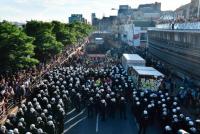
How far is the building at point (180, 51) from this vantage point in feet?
120

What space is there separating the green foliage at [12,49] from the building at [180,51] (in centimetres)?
1505

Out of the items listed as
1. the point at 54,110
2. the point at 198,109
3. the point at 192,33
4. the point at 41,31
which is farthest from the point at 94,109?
the point at 41,31

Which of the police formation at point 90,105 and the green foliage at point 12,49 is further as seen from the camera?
the green foliage at point 12,49

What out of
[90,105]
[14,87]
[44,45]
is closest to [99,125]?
[90,105]

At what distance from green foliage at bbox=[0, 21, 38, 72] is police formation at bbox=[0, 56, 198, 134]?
267 centimetres

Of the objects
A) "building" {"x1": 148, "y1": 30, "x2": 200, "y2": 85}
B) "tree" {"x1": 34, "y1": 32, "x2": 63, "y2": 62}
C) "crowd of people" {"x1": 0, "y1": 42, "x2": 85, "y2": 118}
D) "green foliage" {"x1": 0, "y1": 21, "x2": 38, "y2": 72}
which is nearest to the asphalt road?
"crowd of people" {"x1": 0, "y1": 42, "x2": 85, "y2": 118}

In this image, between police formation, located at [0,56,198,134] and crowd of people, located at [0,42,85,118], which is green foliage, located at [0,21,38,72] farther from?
police formation, located at [0,56,198,134]

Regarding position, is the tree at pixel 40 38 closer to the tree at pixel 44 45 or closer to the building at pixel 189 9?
the tree at pixel 44 45

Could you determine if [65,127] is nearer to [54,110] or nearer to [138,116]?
[54,110]

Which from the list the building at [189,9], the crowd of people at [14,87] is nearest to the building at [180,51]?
the crowd of people at [14,87]

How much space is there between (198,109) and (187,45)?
1407 centimetres

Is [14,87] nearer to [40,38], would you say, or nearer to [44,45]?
[44,45]

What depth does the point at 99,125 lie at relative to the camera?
2375 cm

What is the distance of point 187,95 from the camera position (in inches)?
1129
